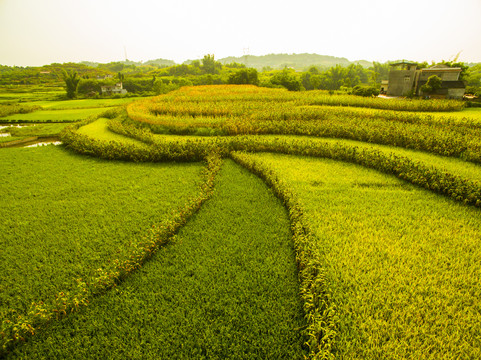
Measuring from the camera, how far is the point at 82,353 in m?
3.96

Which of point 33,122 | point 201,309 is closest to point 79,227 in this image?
point 201,309

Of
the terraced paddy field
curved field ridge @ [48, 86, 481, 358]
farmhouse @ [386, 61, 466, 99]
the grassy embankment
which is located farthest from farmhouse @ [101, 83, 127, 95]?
farmhouse @ [386, 61, 466, 99]

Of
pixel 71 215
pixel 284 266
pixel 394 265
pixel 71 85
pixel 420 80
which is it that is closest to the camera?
pixel 394 265

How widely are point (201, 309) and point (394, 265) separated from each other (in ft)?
13.4

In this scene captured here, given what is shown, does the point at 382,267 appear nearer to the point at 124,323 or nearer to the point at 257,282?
the point at 257,282

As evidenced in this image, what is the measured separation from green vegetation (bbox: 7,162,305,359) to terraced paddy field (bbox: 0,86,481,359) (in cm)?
2

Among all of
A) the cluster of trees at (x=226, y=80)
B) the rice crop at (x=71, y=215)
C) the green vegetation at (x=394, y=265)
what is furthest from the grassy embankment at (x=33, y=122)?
the green vegetation at (x=394, y=265)

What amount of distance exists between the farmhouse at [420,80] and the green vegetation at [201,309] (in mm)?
25757

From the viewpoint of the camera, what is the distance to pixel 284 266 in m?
5.45

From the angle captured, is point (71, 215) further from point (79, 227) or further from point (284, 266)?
point (284, 266)

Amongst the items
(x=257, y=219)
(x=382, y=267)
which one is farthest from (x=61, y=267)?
(x=382, y=267)

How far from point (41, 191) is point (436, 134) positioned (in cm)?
1660

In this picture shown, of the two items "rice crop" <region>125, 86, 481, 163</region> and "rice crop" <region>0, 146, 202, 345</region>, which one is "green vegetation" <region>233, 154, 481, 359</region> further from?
"rice crop" <region>0, 146, 202, 345</region>

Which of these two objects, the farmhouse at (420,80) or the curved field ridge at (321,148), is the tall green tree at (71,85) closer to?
the curved field ridge at (321,148)
